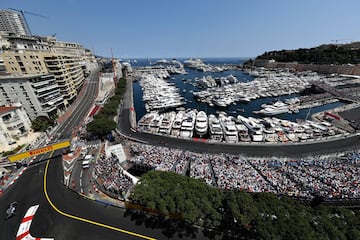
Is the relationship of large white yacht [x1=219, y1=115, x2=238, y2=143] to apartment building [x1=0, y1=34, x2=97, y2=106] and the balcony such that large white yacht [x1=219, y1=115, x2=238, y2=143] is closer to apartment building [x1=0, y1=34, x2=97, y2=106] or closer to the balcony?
the balcony

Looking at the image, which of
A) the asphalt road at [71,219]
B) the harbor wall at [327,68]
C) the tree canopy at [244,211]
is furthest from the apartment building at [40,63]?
the harbor wall at [327,68]

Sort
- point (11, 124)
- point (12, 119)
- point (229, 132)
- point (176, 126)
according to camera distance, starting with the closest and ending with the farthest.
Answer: point (11, 124)
point (12, 119)
point (229, 132)
point (176, 126)

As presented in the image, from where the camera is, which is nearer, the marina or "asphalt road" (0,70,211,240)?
"asphalt road" (0,70,211,240)

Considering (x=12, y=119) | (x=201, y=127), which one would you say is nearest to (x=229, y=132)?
(x=201, y=127)

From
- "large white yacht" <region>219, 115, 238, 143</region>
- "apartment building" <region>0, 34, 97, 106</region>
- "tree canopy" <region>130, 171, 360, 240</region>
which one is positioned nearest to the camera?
"tree canopy" <region>130, 171, 360, 240</region>

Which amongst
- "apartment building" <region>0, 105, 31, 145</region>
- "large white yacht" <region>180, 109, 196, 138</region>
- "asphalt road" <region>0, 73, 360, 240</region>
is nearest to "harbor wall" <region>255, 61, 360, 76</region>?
"large white yacht" <region>180, 109, 196, 138</region>

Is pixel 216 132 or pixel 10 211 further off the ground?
pixel 10 211

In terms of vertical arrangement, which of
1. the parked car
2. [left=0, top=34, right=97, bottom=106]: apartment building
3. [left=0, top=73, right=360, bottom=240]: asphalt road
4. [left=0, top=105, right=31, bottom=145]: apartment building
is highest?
[left=0, top=34, right=97, bottom=106]: apartment building

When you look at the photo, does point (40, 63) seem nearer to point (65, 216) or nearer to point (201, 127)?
point (65, 216)
